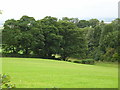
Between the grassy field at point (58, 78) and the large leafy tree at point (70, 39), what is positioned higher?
the large leafy tree at point (70, 39)

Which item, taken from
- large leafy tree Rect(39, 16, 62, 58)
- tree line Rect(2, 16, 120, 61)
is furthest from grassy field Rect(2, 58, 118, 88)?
large leafy tree Rect(39, 16, 62, 58)

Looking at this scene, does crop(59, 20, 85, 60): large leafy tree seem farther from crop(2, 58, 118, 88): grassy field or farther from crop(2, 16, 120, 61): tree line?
crop(2, 58, 118, 88): grassy field

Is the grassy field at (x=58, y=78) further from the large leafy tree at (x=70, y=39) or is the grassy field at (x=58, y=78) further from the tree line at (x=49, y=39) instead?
the large leafy tree at (x=70, y=39)

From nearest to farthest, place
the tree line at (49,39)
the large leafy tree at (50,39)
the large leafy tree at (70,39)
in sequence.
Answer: the tree line at (49,39) < the large leafy tree at (50,39) < the large leafy tree at (70,39)

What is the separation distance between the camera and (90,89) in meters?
8.41

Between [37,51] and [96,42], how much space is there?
13.8 meters

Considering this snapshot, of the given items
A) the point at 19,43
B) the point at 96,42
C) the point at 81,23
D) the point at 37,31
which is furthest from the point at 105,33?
the point at 81,23

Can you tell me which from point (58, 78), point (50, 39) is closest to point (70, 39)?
point (50, 39)

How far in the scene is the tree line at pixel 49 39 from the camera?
3338 cm

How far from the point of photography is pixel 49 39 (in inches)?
1388

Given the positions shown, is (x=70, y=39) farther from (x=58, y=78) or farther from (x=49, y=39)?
(x=58, y=78)

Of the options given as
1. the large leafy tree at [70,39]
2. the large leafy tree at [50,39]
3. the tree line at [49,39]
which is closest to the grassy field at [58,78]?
the tree line at [49,39]

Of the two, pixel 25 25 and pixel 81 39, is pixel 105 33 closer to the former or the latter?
pixel 81 39

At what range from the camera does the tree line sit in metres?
33.4
